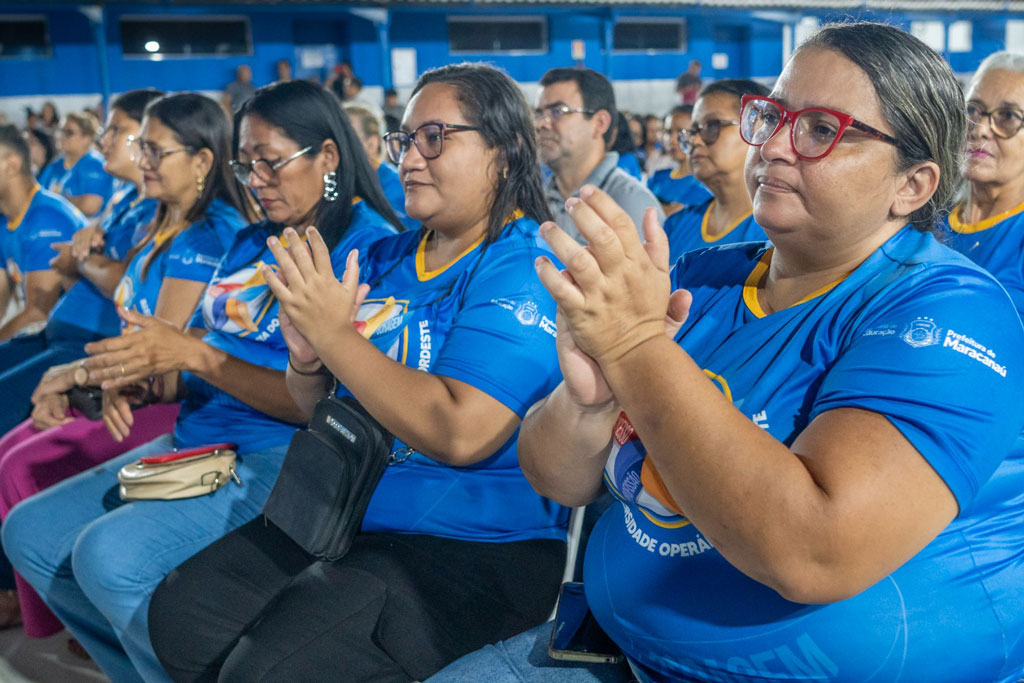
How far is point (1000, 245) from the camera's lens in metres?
2.55

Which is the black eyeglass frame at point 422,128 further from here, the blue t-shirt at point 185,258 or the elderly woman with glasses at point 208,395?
the blue t-shirt at point 185,258

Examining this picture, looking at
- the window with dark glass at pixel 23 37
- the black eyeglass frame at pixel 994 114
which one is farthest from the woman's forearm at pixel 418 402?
the window with dark glass at pixel 23 37

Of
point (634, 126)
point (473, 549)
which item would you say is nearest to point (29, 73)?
point (634, 126)

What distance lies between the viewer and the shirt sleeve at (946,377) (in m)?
1.04

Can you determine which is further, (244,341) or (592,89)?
(592,89)

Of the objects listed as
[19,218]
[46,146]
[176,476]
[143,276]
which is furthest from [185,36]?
[176,476]

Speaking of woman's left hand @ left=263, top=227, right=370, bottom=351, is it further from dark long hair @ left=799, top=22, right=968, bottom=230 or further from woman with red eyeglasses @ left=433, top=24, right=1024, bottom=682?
dark long hair @ left=799, top=22, right=968, bottom=230

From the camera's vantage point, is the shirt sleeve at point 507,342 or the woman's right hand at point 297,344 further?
the woman's right hand at point 297,344

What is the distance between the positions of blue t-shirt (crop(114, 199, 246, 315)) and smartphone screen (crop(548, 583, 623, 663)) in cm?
195

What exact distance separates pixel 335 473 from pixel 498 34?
19.5 metres

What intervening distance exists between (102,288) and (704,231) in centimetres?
233

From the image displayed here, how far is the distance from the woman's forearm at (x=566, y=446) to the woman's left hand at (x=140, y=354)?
1.20 meters

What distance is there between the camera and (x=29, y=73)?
1645 centimetres

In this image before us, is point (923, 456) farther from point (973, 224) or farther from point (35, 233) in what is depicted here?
point (35, 233)
